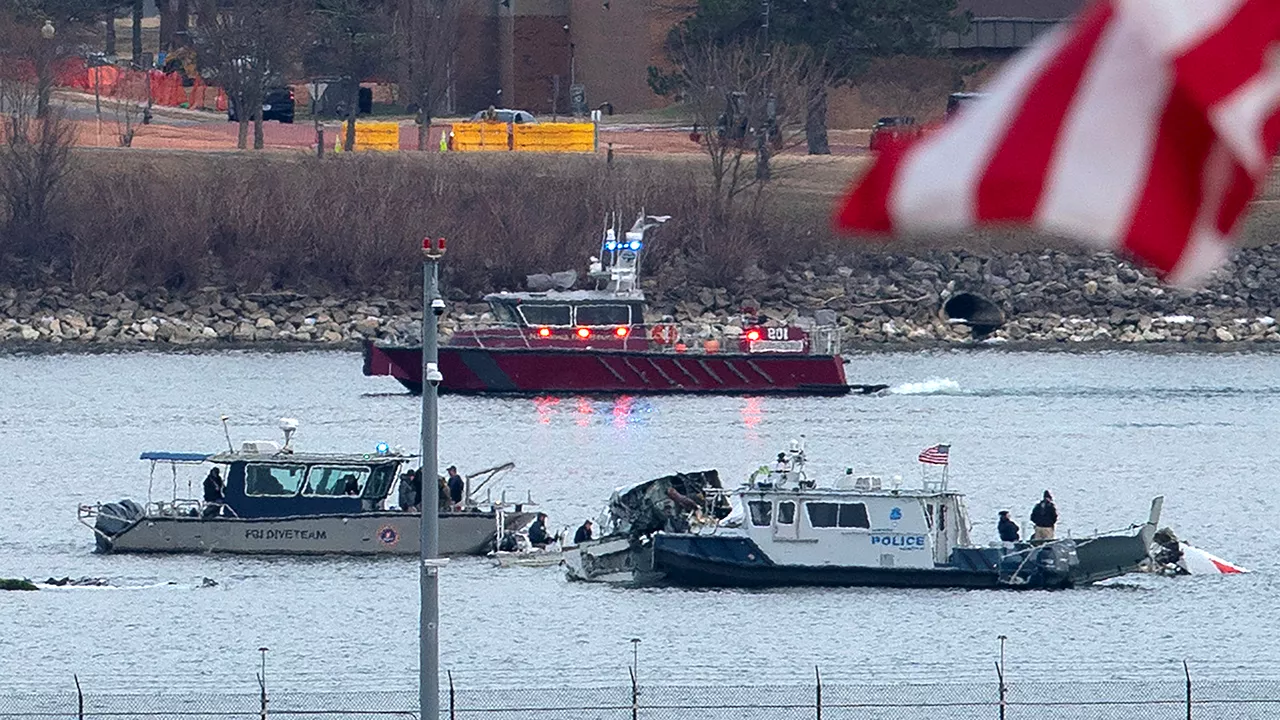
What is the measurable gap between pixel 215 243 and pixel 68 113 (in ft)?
62.0

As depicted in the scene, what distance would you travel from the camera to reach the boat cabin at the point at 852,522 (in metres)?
39.3

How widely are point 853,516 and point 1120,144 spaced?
3585cm

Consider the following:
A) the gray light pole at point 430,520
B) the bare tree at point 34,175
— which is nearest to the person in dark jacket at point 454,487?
the gray light pole at point 430,520

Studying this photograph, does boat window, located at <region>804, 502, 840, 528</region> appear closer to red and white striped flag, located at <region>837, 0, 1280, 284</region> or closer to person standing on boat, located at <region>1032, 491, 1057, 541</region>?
person standing on boat, located at <region>1032, 491, 1057, 541</region>

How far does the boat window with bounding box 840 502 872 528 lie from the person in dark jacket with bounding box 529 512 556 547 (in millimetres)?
7629

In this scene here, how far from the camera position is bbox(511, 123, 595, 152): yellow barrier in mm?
106625

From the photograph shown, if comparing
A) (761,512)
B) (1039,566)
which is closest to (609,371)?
(1039,566)

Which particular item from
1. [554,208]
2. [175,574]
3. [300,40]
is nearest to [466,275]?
[554,208]

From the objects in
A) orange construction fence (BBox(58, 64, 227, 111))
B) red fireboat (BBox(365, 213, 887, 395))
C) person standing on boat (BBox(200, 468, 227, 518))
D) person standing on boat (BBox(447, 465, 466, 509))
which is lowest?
person standing on boat (BBox(200, 468, 227, 518))

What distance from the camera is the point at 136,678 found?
35.4 metres

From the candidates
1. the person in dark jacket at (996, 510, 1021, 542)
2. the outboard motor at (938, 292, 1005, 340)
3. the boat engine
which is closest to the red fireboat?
the outboard motor at (938, 292, 1005, 340)

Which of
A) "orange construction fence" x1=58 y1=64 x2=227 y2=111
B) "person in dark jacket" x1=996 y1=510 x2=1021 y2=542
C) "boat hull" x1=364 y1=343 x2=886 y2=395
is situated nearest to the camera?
"person in dark jacket" x1=996 y1=510 x2=1021 y2=542

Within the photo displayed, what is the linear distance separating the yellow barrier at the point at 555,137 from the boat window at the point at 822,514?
220 feet

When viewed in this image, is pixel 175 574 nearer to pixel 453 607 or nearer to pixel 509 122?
pixel 453 607
